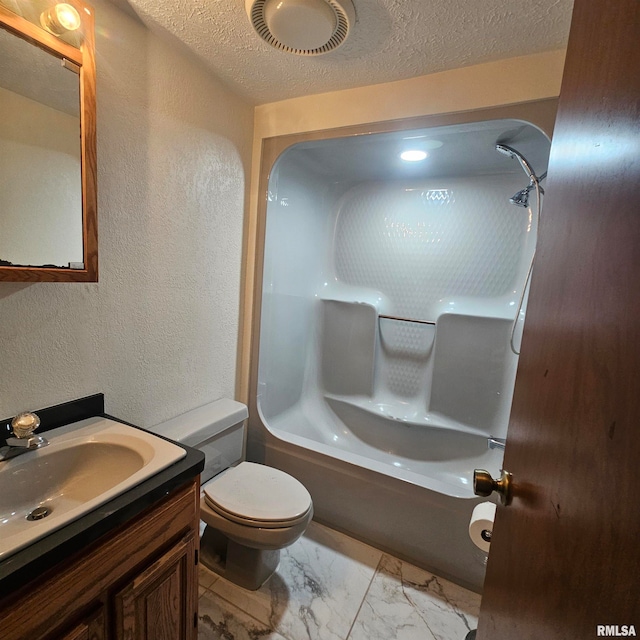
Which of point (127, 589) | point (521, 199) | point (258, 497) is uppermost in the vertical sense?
point (521, 199)

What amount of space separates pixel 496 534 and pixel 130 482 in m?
0.84

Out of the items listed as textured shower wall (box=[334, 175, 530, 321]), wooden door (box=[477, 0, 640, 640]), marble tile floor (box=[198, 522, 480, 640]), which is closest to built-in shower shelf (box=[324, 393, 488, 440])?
textured shower wall (box=[334, 175, 530, 321])

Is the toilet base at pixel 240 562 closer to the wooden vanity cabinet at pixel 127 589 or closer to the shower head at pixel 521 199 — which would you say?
the wooden vanity cabinet at pixel 127 589

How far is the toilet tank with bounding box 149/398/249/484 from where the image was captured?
1399 millimetres

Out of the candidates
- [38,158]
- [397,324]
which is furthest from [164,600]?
[397,324]

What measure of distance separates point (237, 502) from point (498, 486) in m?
1.00

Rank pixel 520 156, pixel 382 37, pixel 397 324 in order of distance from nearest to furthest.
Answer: pixel 382 37 < pixel 520 156 < pixel 397 324

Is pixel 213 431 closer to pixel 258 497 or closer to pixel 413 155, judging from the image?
pixel 258 497

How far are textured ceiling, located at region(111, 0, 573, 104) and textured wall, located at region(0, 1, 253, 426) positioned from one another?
0.53ft

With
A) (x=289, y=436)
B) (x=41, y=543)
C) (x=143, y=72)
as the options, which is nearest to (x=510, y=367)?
(x=289, y=436)

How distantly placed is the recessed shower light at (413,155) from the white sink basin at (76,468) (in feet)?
5.77

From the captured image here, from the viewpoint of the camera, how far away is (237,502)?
1297mm

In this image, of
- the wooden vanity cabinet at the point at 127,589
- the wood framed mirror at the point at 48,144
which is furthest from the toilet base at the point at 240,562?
the wood framed mirror at the point at 48,144

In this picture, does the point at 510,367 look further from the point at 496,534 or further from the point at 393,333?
the point at 496,534
